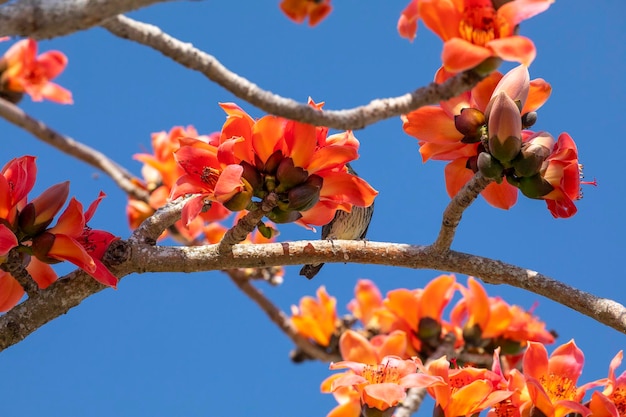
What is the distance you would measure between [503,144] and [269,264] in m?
0.50

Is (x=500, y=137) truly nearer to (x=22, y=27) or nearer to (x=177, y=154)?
(x=177, y=154)

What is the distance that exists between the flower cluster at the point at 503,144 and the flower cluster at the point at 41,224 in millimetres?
677

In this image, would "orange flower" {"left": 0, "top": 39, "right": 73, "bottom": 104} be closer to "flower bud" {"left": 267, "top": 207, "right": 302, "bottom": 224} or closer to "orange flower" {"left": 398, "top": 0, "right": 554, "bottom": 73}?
"flower bud" {"left": 267, "top": 207, "right": 302, "bottom": 224}

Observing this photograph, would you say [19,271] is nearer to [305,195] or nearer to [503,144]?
[305,195]

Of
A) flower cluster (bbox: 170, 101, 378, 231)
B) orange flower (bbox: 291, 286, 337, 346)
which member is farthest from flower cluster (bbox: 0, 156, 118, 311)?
orange flower (bbox: 291, 286, 337, 346)

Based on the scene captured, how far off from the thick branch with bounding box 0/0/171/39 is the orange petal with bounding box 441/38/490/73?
488mm

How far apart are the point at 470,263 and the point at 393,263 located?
0.49 feet

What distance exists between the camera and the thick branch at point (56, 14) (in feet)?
3.51

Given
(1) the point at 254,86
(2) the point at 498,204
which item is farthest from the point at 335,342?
(1) the point at 254,86

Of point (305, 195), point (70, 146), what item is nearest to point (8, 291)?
point (305, 195)

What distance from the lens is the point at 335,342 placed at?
3975 mm

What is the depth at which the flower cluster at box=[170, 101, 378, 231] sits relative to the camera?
1.62m

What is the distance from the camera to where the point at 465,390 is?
159 centimetres

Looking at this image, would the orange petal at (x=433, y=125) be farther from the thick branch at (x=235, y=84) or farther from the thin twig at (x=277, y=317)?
the thin twig at (x=277, y=317)
